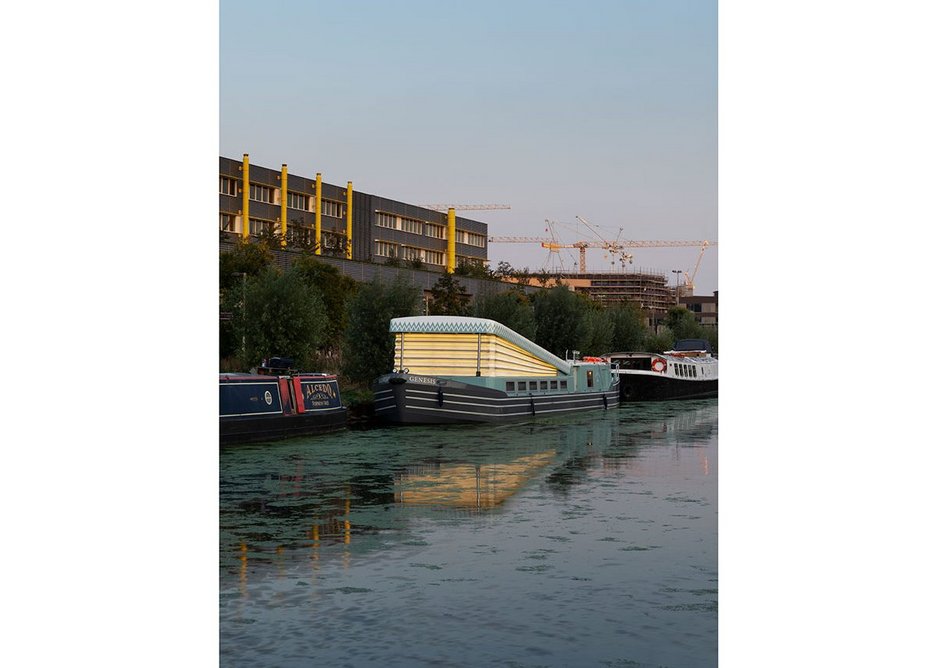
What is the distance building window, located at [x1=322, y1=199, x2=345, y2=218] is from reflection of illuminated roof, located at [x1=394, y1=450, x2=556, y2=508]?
8877cm

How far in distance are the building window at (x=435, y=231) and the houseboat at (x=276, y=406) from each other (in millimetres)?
100163

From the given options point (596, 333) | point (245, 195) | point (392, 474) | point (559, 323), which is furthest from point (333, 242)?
point (392, 474)

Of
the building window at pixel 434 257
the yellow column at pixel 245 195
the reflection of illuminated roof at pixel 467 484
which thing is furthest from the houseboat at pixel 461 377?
the building window at pixel 434 257

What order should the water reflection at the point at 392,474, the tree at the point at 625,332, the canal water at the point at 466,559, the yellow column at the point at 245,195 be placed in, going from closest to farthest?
the canal water at the point at 466,559, the water reflection at the point at 392,474, the tree at the point at 625,332, the yellow column at the point at 245,195

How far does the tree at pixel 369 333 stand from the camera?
189ft

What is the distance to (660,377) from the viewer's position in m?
69.6

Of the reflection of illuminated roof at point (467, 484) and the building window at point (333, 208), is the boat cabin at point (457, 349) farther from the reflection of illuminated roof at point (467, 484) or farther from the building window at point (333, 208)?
the building window at point (333, 208)

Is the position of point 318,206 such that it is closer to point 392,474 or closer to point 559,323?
point 559,323
